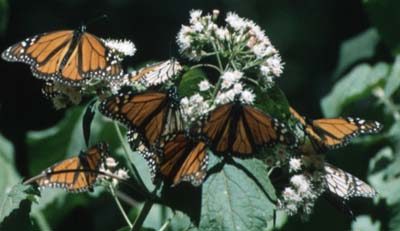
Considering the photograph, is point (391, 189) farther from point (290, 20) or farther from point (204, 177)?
point (290, 20)

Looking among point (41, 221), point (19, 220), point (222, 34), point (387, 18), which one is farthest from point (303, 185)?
point (41, 221)

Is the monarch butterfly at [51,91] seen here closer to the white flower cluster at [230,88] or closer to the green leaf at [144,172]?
the green leaf at [144,172]

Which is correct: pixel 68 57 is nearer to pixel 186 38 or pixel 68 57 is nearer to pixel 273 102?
pixel 186 38

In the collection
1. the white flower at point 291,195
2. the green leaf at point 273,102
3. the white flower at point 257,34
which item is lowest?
the white flower at point 291,195

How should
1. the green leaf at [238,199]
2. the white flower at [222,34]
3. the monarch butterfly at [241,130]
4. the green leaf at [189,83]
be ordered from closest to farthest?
the green leaf at [238,199] < the monarch butterfly at [241,130] < the green leaf at [189,83] < the white flower at [222,34]

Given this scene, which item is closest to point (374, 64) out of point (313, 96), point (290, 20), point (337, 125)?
point (313, 96)

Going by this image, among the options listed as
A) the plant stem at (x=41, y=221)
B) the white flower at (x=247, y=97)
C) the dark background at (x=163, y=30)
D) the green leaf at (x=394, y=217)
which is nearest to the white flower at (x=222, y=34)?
the white flower at (x=247, y=97)

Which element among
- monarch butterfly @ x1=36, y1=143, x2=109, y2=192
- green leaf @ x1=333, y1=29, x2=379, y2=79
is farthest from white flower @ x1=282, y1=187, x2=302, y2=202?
green leaf @ x1=333, y1=29, x2=379, y2=79
